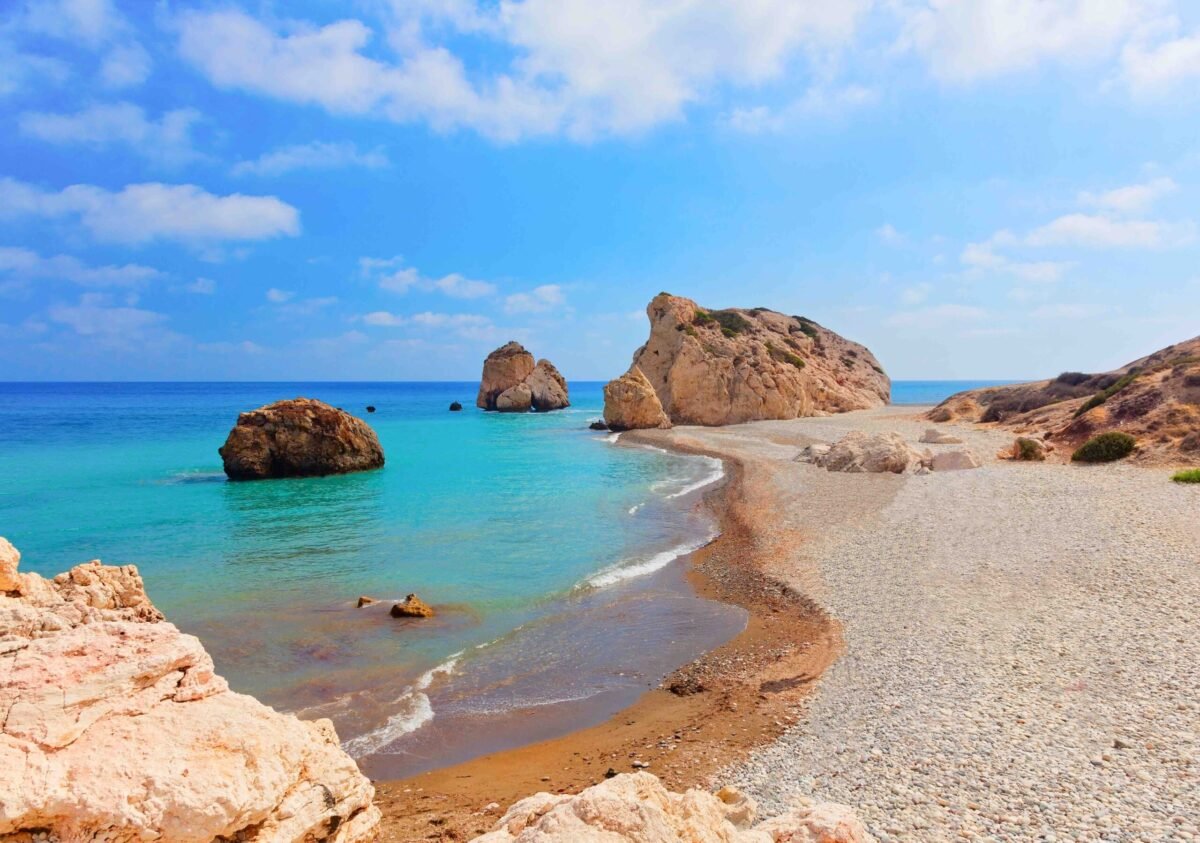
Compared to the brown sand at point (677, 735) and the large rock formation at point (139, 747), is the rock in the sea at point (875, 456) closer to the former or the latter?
the brown sand at point (677, 735)

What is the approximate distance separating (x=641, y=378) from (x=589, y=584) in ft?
131

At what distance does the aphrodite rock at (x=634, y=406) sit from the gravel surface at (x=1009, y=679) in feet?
118

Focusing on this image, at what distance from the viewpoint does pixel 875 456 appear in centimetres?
2781

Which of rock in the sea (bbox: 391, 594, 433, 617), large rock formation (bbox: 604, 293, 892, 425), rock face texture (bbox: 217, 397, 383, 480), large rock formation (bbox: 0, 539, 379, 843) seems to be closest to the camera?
large rock formation (bbox: 0, 539, 379, 843)

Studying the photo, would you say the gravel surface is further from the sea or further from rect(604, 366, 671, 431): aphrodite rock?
rect(604, 366, 671, 431): aphrodite rock

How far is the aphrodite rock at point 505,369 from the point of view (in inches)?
3580

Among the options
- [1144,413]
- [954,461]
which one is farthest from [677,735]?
[1144,413]

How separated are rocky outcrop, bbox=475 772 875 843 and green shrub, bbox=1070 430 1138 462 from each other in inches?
1066

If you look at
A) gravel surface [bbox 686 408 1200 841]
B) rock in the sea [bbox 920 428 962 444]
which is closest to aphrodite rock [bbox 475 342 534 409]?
rock in the sea [bbox 920 428 962 444]

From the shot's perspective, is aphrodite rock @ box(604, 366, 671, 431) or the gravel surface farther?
aphrodite rock @ box(604, 366, 671, 431)

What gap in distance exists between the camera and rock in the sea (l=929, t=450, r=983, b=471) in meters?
27.0

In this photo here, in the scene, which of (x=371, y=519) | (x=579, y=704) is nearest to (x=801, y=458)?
(x=371, y=519)

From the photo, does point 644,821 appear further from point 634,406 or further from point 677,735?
point 634,406

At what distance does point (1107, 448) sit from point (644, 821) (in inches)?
1126
